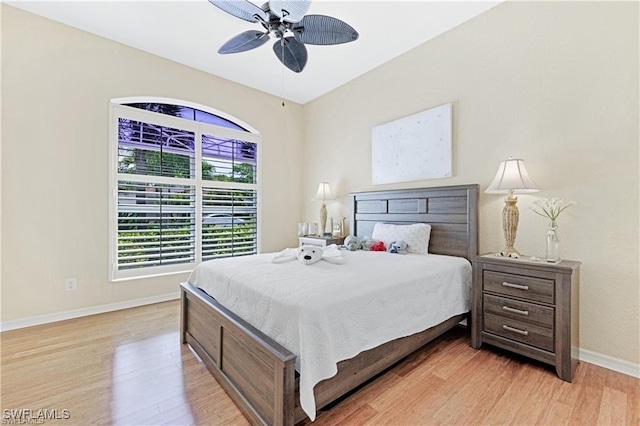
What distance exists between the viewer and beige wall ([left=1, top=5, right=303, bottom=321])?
2715 mm

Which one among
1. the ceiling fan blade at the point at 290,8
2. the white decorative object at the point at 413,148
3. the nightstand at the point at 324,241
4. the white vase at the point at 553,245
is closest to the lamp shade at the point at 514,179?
the white vase at the point at 553,245

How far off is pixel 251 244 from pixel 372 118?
2594mm

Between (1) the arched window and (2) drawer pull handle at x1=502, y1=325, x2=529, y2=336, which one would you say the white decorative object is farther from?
(1) the arched window

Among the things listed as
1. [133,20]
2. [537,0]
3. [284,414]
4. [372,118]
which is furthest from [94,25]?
[537,0]

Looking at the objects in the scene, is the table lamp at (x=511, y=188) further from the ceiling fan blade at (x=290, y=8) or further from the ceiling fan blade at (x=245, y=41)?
the ceiling fan blade at (x=245, y=41)

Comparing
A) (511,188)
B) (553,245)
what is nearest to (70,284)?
(511,188)

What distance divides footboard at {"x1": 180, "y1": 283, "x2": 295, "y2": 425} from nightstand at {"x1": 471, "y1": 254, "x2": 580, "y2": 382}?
1738 mm

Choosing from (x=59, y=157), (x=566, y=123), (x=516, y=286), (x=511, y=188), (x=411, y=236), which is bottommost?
(x=516, y=286)

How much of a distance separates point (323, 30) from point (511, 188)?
1.88 metres

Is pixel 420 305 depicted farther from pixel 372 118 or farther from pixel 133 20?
→ pixel 133 20

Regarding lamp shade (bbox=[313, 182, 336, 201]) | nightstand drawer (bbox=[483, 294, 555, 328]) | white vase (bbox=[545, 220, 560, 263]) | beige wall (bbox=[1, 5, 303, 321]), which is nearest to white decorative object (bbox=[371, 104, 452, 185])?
lamp shade (bbox=[313, 182, 336, 201])

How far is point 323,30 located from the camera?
2125 mm

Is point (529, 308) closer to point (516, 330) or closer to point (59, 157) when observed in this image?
point (516, 330)

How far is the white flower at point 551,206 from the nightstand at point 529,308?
406 mm
